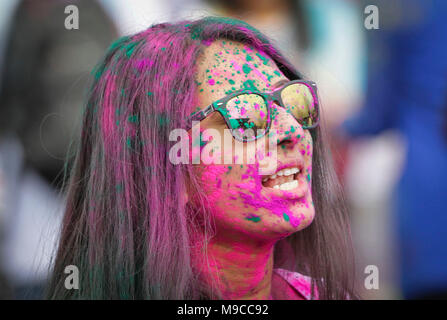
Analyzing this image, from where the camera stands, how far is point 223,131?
4.63 feet

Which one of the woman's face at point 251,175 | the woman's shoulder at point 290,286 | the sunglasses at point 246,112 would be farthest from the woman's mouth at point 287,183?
the woman's shoulder at point 290,286

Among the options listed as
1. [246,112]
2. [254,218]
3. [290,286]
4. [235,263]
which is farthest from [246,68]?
[290,286]

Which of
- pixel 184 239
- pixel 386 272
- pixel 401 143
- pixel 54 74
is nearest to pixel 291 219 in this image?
pixel 184 239

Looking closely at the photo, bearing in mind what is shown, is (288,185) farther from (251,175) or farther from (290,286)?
(290,286)

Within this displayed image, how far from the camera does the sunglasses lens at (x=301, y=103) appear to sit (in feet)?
4.88

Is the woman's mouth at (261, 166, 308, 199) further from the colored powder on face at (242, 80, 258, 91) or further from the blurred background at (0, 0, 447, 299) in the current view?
the blurred background at (0, 0, 447, 299)

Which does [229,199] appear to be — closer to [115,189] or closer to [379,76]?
[115,189]

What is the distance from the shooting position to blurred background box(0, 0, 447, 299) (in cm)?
240

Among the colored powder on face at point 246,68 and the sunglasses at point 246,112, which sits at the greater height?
the colored powder on face at point 246,68

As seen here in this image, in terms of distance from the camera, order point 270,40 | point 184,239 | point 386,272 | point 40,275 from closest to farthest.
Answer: point 184,239, point 270,40, point 40,275, point 386,272

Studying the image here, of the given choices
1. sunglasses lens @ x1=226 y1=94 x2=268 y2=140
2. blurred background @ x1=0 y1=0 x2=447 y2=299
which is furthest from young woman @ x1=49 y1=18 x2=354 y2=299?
blurred background @ x1=0 y1=0 x2=447 y2=299

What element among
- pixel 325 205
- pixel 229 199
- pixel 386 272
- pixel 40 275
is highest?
pixel 229 199

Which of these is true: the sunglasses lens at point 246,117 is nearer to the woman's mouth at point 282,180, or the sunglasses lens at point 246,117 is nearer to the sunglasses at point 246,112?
the sunglasses at point 246,112
